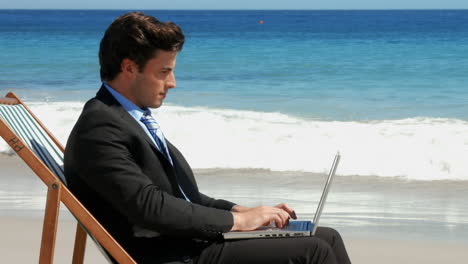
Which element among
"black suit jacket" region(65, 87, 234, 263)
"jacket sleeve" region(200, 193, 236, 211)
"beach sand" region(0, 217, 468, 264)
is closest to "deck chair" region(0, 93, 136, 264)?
"black suit jacket" region(65, 87, 234, 263)

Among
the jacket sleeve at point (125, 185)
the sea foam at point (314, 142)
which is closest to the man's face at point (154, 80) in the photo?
the jacket sleeve at point (125, 185)

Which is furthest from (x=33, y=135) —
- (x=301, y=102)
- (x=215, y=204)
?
(x=301, y=102)

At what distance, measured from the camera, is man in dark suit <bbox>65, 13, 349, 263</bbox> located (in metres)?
2.49

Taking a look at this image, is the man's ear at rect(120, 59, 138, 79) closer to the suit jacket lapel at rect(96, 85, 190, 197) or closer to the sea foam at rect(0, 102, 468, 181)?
the suit jacket lapel at rect(96, 85, 190, 197)

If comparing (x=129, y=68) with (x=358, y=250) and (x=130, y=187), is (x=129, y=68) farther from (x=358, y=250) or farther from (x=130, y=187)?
(x=358, y=250)

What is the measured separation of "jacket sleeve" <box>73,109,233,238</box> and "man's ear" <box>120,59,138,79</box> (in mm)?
158

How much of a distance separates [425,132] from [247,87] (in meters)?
7.07

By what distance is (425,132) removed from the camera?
964cm

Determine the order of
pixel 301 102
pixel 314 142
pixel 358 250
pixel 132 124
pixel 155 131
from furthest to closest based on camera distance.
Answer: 1. pixel 301 102
2. pixel 314 142
3. pixel 358 250
4. pixel 155 131
5. pixel 132 124

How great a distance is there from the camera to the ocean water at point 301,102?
27.8 ft

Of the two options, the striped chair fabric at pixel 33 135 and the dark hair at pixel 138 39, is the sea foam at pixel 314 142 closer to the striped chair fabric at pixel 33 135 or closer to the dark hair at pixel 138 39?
the striped chair fabric at pixel 33 135

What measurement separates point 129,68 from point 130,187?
0.37 metres

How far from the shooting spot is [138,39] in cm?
252

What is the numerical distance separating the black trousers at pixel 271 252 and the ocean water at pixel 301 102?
5165mm
